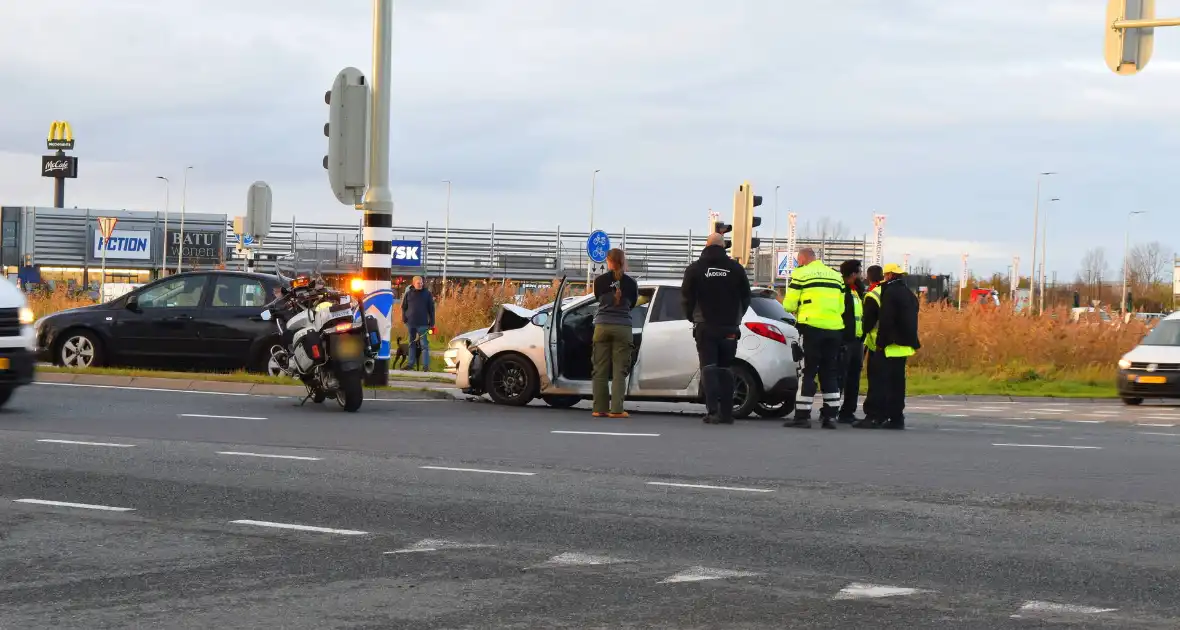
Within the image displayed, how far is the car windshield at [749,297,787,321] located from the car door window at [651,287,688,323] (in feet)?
2.67

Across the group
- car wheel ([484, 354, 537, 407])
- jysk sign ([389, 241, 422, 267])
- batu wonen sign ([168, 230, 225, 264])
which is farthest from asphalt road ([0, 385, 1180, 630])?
batu wonen sign ([168, 230, 225, 264])

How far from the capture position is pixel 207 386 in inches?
765

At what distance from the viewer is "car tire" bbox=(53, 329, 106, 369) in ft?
70.4

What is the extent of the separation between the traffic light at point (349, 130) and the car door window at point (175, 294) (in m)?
3.02

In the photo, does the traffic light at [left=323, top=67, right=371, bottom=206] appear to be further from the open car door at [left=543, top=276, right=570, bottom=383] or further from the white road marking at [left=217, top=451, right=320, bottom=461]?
the white road marking at [left=217, top=451, right=320, bottom=461]

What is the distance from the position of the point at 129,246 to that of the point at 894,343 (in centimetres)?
7502

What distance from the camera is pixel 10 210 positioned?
86875 mm

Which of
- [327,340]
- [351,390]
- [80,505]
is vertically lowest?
[80,505]

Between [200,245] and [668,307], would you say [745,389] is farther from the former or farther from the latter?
[200,245]

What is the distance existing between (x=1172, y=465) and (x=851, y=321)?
532cm

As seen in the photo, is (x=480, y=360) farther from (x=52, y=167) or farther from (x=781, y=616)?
(x=52, y=167)

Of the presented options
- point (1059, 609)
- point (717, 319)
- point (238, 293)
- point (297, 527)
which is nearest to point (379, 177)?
point (238, 293)

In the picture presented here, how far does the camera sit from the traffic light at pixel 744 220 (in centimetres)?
2277

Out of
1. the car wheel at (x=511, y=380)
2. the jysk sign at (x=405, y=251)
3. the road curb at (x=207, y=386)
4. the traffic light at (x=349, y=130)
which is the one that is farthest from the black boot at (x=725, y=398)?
the jysk sign at (x=405, y=251)
